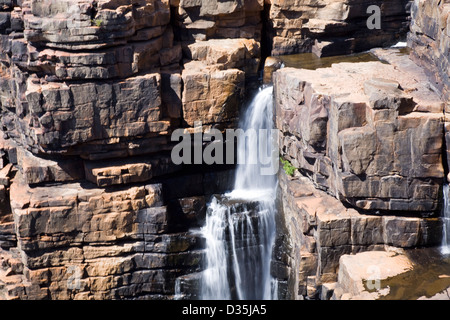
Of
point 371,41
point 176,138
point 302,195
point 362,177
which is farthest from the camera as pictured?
A: point 371,41

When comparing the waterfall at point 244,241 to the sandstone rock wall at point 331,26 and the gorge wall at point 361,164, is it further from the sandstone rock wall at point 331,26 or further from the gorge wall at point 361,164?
the sandstone rock wall at point 331,26

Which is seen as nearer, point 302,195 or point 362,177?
point 362,177

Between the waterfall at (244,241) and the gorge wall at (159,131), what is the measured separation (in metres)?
0.54

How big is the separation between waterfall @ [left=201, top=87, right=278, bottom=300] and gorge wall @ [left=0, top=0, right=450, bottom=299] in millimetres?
538

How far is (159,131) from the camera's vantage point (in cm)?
2086

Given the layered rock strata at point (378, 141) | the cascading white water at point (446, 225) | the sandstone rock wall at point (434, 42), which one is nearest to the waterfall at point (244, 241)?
the layered rock strata at point (378, 141)

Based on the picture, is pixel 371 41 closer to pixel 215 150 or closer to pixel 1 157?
pixel 215 150

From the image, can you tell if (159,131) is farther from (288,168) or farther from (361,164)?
(361,164)

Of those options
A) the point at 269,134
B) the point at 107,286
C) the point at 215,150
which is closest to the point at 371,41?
the point at 269,134

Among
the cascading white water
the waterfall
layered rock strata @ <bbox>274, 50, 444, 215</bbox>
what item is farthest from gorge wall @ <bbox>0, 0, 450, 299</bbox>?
the waterfall

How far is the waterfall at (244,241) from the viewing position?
21.4 meters

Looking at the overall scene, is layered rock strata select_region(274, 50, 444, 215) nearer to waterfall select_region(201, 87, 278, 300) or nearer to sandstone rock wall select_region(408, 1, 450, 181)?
sandstone rock wall select_region(408, 1, 450, 181)

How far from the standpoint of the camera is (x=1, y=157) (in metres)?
22.4

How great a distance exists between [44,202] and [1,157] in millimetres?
2595
